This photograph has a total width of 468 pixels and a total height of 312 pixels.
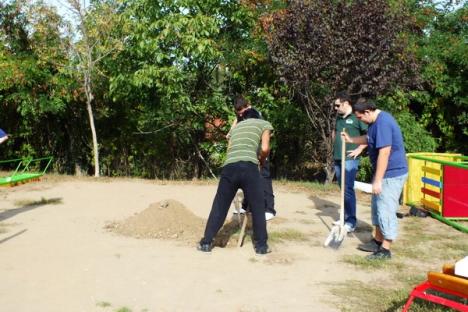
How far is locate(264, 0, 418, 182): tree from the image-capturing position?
1088 cm

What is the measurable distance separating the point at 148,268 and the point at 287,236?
221 cm

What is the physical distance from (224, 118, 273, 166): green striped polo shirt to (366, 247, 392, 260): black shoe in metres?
1.67

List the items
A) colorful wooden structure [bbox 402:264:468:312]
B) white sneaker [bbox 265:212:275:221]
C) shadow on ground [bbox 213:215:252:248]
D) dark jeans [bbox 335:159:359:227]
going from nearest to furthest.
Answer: colorful wooden structure [bbox 402:264:468:312] < shadow on ground [bbox 213:215:252:248] < dark jeans [bbox 335:159:359:227] < white sneaker [bbox 265:212:275:221]

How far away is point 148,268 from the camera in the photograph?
19.6 feet

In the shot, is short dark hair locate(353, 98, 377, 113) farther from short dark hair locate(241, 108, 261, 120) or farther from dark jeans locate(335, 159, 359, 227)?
short dark hair locate(241, 108, 261, 120)

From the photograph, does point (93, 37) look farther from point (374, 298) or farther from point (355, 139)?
point (374, 298)

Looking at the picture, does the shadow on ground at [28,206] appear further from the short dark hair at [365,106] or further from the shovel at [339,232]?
the short dark hair at [365,106]

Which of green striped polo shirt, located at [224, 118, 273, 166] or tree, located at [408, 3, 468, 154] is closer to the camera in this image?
green striped polo shirt, located at [224, 118, 273, 166]

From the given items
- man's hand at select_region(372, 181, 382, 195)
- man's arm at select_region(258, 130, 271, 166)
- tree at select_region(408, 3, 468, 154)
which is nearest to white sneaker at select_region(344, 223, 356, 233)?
man's hand at select_region(372, 181, 382, 195)

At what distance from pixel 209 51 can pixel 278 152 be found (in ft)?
12.1

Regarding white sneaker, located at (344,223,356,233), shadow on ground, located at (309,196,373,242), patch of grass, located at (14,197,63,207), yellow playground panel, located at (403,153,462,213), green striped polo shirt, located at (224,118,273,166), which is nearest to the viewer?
green striped polo shirt, located at (224,118,273,166)

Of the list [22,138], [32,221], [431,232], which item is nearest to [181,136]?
[22,138]

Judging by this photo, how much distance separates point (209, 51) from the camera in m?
12.2

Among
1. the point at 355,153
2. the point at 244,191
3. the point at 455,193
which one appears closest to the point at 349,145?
the point at 355,153
